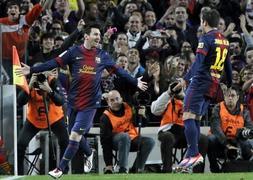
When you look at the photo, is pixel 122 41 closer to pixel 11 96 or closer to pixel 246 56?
pixel 246 56

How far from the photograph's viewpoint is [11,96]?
43.6ft

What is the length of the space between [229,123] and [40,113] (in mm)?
3239

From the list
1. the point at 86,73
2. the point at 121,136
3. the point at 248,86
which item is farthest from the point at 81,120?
the point at 248,86

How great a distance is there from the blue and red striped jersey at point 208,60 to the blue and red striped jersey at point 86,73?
1232mm

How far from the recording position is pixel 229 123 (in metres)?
16.7

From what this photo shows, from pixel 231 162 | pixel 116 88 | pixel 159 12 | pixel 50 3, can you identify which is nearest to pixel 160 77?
pixel 116 88

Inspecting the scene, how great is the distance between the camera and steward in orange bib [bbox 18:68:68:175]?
1591 centimetres

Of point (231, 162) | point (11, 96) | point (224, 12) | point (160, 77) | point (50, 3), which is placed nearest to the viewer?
point (11, 96)

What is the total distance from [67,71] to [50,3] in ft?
10.6

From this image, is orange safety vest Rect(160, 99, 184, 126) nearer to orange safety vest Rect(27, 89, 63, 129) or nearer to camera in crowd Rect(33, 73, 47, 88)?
orange safety vest Rect(27, 89, 63, 129)

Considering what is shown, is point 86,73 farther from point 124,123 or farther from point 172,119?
point 172,119

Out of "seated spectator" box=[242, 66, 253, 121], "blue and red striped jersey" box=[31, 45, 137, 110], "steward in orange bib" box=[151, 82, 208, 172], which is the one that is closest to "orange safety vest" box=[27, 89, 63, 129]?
"blue and red striped jersey" box=[31, 45, 137, 110]

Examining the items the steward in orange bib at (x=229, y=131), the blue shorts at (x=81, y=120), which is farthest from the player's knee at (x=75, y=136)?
the steward in orange bib at (x=229, y=131)

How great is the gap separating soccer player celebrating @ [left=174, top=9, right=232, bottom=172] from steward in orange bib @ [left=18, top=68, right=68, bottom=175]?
8.99 ft
